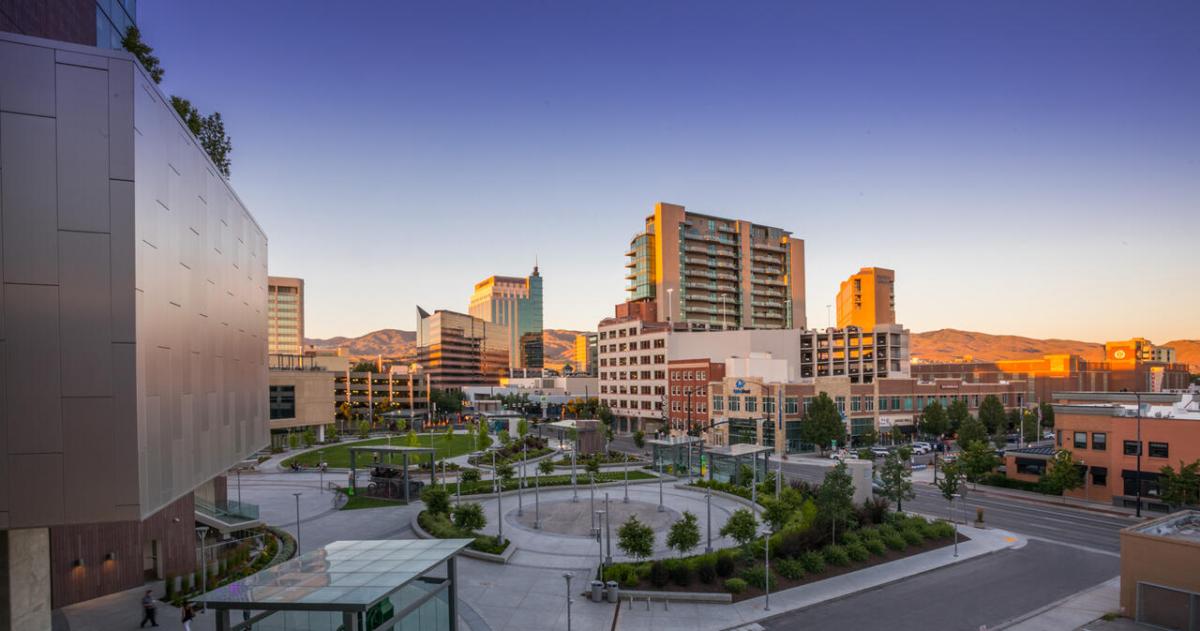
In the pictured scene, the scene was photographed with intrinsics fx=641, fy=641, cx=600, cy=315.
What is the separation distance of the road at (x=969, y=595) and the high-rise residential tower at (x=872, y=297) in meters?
143

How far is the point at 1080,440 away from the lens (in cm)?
4697

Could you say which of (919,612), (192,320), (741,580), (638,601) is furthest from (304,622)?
(919,612)

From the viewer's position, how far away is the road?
75.8ft

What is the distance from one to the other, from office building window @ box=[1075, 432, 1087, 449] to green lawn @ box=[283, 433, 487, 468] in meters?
57.5

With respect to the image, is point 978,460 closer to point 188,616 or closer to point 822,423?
point 822,423

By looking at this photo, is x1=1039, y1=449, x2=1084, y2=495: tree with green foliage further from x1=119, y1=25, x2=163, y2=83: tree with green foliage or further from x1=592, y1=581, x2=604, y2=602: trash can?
x1=119, y1=25, x2=163, y2=83: tree with green foliage

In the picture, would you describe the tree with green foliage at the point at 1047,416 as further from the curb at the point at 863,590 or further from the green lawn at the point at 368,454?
the green lawn at the point at 368,454

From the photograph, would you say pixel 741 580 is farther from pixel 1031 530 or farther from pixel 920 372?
pixel 920 372

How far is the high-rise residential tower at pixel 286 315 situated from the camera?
19312 centimetres

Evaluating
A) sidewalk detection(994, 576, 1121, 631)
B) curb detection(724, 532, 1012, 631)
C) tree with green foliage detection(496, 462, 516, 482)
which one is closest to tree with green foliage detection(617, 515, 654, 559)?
curb detection(724, 532, 1012, 631)

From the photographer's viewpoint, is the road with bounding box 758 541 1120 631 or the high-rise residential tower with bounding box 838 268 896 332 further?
the high-rise residential tower with bounding box 838 268 896 332

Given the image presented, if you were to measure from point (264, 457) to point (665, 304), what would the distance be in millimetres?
79112

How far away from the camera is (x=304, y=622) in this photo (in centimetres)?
1641

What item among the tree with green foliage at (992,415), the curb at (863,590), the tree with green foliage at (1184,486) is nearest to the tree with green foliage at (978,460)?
the tree with green foliage at (1184,486)
